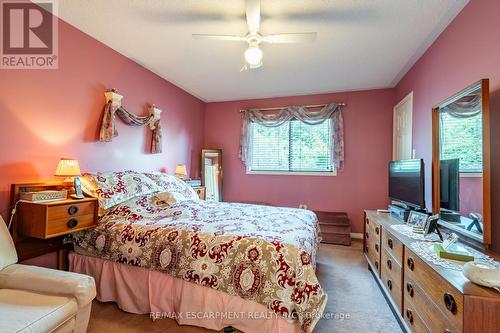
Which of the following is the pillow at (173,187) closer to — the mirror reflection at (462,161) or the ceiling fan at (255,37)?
the ceiling fan at (255,37)

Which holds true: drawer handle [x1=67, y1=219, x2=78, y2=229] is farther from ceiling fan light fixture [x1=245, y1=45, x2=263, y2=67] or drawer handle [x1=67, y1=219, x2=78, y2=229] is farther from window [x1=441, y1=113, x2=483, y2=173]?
window [x1=441, y1=113, x2=483, y2=173]

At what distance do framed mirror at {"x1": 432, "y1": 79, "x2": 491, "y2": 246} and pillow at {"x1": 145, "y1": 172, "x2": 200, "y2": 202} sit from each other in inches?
100

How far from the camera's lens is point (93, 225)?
2076 millimetres

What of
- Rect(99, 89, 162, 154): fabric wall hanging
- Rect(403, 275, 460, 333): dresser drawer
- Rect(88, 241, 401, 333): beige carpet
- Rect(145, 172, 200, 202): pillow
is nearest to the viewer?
Rect(403, 275, 460, 333): dresser drawer

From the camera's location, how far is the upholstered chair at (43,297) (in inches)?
46.6

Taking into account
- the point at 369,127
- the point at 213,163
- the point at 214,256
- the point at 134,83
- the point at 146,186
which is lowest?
the point at 214,256

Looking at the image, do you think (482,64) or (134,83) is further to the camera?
(134,83)

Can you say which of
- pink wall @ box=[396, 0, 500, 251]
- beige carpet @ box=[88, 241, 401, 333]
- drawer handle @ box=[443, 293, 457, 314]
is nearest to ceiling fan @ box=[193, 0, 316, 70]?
pink wall @ box=[396, 0, 500, 251]

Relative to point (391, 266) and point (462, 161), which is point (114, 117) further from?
point (462, 161)

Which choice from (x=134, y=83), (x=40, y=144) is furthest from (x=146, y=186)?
(x=134, y=83)

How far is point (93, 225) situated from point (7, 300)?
82cm

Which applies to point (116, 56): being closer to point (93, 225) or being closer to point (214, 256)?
point (93, 225)

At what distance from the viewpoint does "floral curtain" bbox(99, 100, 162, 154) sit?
266cm

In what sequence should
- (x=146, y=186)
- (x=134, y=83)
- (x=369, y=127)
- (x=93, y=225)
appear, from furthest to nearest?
1. (x=369, y=127)
2. (x=134, y=83)
3. (x=146, y=186)
4. (x=93, y=225)
